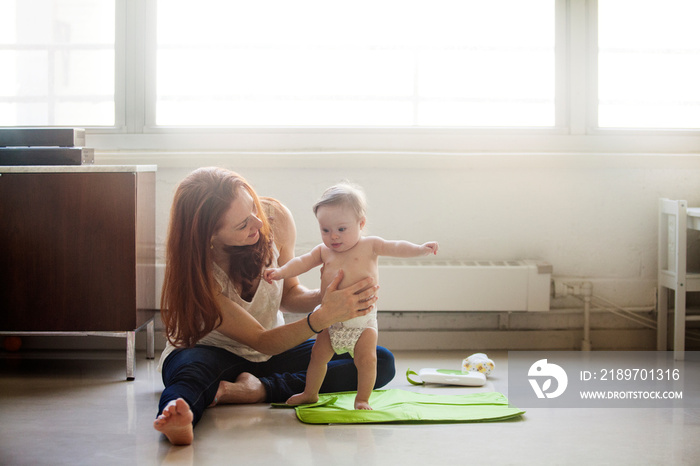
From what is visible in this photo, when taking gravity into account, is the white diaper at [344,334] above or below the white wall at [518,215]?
below

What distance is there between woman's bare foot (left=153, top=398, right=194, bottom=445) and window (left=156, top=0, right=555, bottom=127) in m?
1.75

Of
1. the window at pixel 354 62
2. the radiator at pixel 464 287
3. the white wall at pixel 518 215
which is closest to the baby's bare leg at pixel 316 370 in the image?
the radiator at pixel 464 287

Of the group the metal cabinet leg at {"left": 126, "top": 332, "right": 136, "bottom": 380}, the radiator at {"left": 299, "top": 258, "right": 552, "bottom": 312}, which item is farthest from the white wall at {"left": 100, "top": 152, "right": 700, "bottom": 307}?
the metal cabinet leg at {"left": 126, "top": 332, "right": 136, "bottom": 380}

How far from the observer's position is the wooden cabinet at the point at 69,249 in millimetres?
2838

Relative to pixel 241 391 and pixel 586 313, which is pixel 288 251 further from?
pixel 586 313

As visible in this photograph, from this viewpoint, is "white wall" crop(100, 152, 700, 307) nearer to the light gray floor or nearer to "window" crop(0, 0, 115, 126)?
"window" crop(0, 0, 115, 126)

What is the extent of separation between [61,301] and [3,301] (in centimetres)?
21

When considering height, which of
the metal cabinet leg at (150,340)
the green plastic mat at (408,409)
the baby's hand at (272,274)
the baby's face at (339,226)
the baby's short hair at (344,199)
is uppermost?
the baby's short hair at (344,199)

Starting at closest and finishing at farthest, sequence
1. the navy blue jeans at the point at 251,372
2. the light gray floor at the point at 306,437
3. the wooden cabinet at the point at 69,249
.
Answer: the light gray floor at the point at 306,437
the navy blue jeans at the point at 251,372
the wooden cabinet at the point at 69,249

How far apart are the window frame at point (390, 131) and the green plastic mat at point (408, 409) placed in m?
1.30

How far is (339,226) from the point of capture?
2.34m

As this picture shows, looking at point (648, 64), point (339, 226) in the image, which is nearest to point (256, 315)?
point (339, 226)

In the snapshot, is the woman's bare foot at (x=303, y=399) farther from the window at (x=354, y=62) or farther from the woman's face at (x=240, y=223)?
the window at (x=354, y=62)

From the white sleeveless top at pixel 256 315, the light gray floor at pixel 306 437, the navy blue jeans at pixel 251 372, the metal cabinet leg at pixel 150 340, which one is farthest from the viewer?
the metal cabinet leg at pixel 150 340
